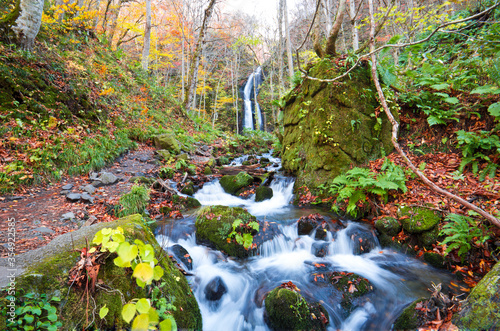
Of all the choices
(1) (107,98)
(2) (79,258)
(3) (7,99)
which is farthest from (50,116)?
(2) (79,258)

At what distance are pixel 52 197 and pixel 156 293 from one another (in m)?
4.53

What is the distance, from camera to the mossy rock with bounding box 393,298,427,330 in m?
2.76

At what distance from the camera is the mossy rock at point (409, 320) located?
9.05ft

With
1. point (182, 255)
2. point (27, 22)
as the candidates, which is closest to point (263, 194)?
point (182, 255)

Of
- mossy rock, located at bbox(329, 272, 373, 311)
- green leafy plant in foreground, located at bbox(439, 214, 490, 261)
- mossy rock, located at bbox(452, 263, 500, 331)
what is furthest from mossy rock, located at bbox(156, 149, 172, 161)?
mossy rock, located at bbox(452, 263, 500, 331)

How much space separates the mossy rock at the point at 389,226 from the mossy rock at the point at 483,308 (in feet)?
6.77

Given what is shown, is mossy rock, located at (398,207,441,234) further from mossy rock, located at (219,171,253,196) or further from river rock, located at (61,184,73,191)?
river rock, located at (61,184,73,191)

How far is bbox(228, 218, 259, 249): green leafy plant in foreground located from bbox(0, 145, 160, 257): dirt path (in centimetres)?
269

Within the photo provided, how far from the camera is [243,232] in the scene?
4.92m

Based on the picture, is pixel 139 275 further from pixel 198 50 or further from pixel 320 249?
pixel 198 50

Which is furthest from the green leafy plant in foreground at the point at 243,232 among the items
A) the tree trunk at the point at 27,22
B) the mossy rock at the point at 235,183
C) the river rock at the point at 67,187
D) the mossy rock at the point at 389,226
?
the tree trunk at the point at 27,22

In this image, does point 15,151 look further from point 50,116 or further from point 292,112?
point 292,112

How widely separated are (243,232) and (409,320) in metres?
3.04

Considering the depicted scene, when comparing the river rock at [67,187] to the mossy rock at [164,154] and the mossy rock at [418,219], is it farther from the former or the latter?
the mossy rock at [418,219]
